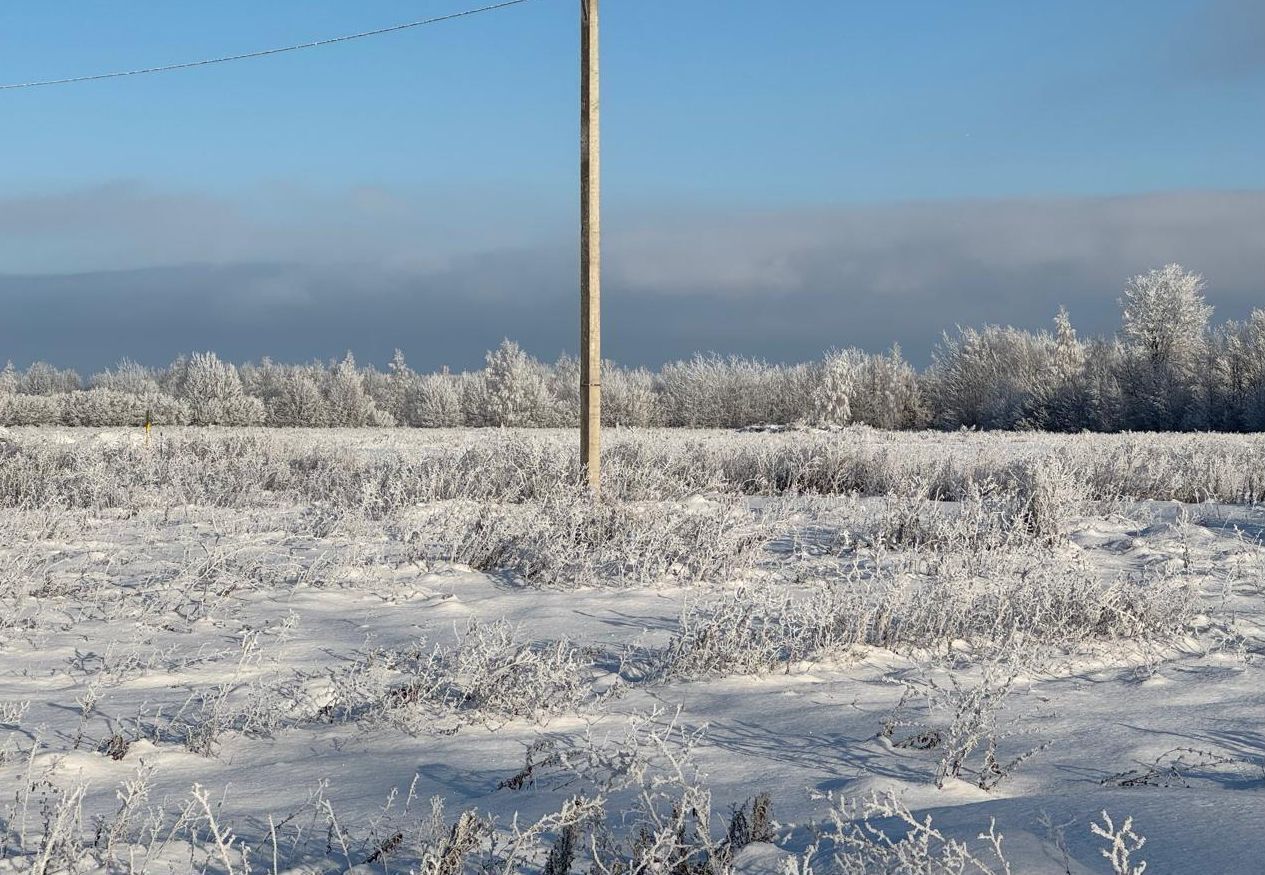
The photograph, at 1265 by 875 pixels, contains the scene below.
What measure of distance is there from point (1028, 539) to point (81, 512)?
766 centimetres

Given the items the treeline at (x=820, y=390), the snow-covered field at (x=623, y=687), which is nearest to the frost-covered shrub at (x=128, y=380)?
the treeline at (x=820, y=390)

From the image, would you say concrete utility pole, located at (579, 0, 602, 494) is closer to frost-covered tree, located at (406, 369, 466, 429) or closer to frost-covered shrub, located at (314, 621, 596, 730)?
frost-covered shrub, located at (314, 621, 596, 730)

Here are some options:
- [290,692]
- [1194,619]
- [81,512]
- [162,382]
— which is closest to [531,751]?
[290,692]

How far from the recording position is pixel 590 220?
9.45 metres

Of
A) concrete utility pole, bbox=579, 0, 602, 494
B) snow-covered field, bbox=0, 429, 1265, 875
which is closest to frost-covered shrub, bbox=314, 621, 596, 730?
snow-covered field, bbox=0, 429, 1265, 875

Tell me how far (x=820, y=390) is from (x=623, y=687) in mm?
25694

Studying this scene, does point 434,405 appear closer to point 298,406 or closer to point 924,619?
point 298,406

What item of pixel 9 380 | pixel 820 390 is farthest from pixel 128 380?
pixel 820 390

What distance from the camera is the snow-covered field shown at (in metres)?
2.67

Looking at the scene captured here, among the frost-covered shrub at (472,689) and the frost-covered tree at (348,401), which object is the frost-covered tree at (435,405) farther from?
the frost-covered shrub at (472,689)

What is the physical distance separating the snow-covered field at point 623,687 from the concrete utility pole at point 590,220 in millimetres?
941

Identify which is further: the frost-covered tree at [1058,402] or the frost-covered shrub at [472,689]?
the frost-covered tree at [1058,402]

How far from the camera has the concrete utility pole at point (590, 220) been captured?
940cm

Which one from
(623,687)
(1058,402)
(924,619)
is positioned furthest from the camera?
(1058,402)
